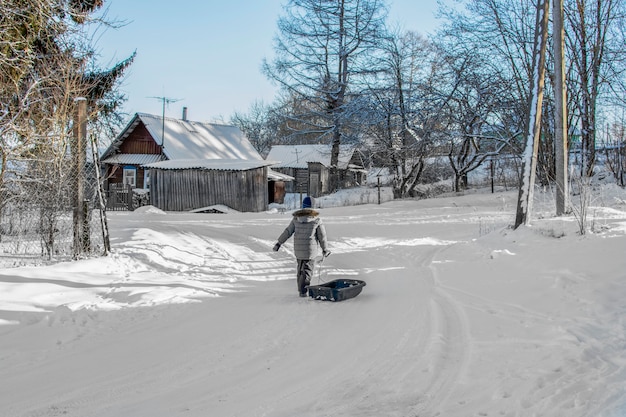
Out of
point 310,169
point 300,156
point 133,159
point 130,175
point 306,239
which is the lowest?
point 306,239

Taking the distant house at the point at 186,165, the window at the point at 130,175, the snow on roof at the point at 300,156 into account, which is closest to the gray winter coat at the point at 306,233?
the distant house at the point at 186,165

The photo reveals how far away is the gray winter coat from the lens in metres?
8.07

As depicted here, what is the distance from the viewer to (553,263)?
8086 millimetres

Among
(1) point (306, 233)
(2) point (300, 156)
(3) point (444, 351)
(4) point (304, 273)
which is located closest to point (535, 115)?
(1) point (306, 233)

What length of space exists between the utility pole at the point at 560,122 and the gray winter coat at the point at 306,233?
22.1 ft

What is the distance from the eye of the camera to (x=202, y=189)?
1112 inches

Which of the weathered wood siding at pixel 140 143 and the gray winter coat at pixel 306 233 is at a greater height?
the weathered wood siding at pixel 140 143

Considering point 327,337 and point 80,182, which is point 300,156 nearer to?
point 80,182

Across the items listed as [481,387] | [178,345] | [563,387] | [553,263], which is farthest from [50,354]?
[553,263]

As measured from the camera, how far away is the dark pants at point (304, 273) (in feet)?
25.6

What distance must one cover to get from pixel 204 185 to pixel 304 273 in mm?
21413

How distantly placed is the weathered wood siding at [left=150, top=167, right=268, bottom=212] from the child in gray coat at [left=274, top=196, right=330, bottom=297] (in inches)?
793

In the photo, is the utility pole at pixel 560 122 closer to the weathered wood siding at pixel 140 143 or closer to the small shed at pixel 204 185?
the small shed at pixel 204 185

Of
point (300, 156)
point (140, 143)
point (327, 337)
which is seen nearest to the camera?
point (327, 337)
